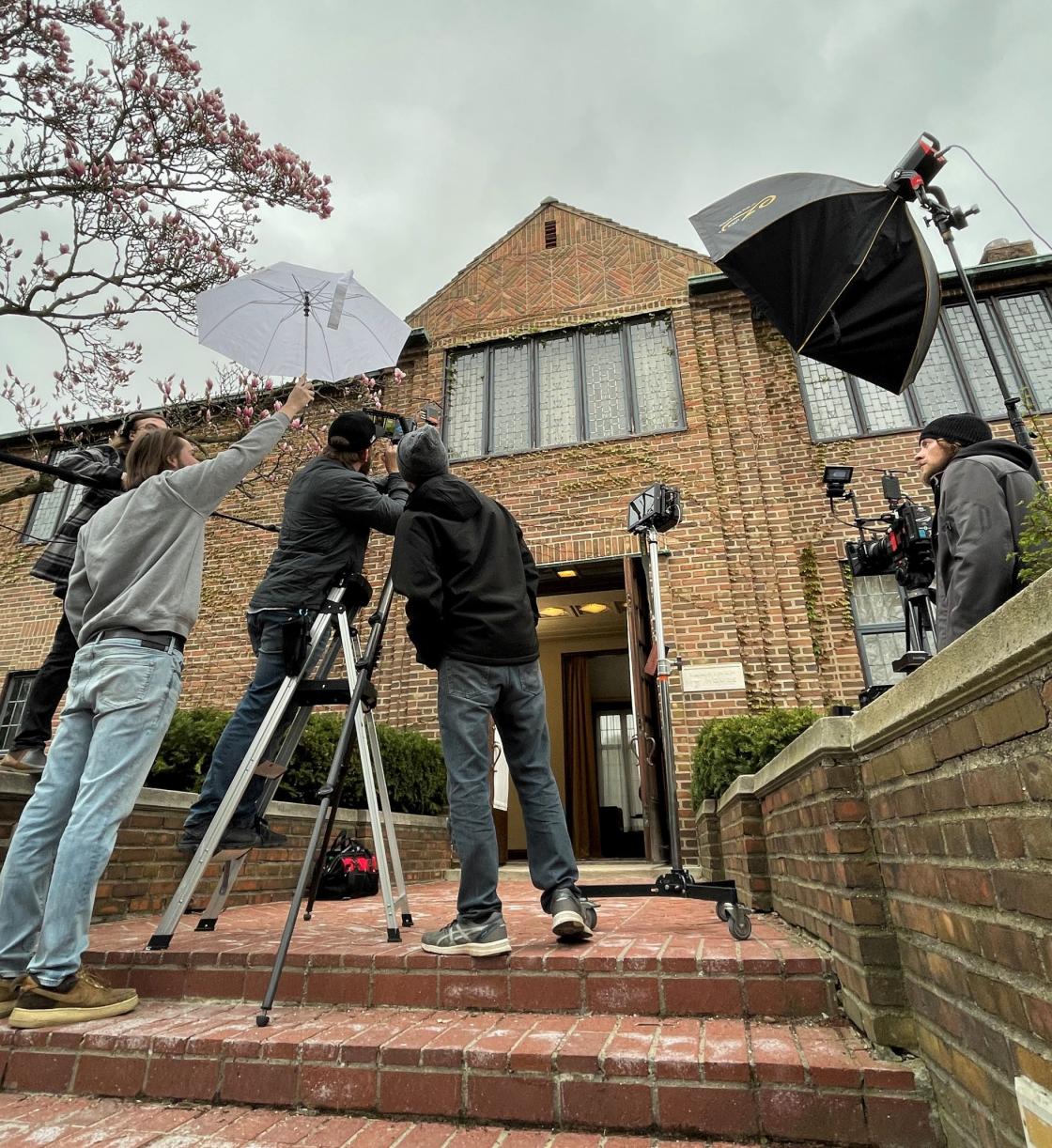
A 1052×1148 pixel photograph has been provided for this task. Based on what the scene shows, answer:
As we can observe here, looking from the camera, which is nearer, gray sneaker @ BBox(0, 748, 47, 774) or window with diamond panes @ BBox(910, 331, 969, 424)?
gray sneaker @ BBox(0, 748, 47, 774)

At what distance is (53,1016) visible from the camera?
1912 mm

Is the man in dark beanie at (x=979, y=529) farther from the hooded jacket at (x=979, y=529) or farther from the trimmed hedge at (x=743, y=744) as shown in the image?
the trimmed hedge at (x=743, y=744)

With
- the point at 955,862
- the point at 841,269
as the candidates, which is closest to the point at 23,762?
the point at 955,862

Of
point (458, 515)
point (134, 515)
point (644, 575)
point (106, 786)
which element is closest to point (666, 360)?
point (644, 575)

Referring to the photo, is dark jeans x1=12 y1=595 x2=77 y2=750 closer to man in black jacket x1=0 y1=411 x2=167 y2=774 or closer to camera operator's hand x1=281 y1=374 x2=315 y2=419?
man in black jacket x1=0 y1=411 x2=167 y2=774

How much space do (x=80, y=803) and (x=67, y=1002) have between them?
0.56 metres

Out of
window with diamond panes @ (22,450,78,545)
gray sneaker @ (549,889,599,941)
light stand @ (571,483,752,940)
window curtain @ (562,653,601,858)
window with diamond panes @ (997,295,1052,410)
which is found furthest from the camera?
window with diamond panes @ (22,450,78,545)

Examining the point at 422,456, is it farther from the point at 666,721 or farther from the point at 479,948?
the point at 666,721

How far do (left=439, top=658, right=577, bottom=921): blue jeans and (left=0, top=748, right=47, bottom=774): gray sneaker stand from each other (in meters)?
2.03

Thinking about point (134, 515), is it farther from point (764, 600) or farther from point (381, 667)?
point (764, 600)

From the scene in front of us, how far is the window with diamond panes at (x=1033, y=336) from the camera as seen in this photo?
7.62 m

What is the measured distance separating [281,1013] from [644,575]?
569 centimetres

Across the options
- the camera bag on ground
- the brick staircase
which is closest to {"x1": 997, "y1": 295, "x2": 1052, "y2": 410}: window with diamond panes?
the brick staircase

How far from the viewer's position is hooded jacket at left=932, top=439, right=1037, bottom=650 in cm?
211
